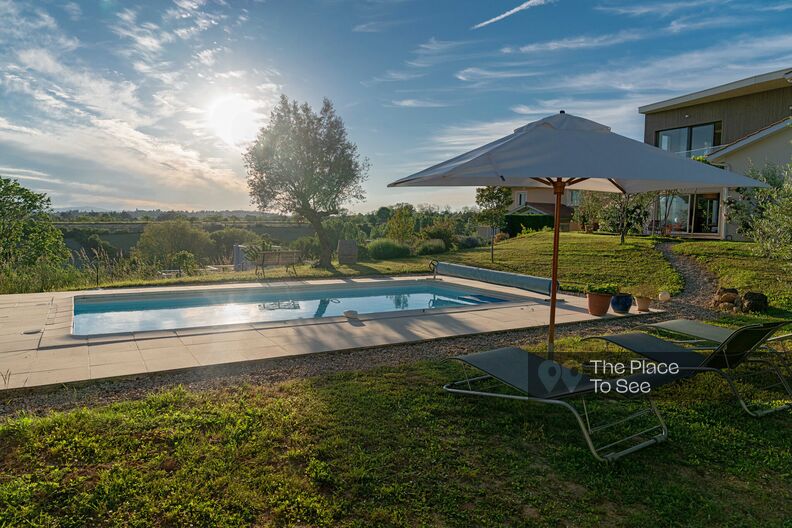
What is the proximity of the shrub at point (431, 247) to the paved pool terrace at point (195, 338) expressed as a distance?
11367mm

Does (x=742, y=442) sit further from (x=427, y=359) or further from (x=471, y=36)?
(x=471, y=36)

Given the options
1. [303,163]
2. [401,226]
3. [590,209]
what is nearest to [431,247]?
[401,226]

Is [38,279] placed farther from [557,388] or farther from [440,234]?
[440,234]

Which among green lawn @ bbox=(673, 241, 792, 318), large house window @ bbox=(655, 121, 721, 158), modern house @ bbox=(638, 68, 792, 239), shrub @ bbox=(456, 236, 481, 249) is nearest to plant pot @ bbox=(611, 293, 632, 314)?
green lawn @ bbox=(673, 241, 792, 318)

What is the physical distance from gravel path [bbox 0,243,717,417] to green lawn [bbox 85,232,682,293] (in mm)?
5271

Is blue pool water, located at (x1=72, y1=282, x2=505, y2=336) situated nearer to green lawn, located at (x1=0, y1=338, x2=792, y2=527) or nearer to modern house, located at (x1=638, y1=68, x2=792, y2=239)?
green lawn, located at (x1=0, y1=338, x2=792, y2=527)

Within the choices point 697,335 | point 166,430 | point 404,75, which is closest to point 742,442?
point 697,335

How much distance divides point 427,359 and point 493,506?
292cm

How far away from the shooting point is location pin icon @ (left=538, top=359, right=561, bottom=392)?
3.62 metres

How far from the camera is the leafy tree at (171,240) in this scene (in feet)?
103

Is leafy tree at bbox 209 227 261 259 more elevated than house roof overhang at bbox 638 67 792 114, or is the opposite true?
house roof overhang at bbox 638 67 792 114

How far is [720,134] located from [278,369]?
26.2 metres

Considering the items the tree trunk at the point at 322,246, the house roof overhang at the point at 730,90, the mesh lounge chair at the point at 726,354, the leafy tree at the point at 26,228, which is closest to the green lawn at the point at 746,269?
the mesh lounge chair at the point at 726,354

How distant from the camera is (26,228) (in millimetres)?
16969
